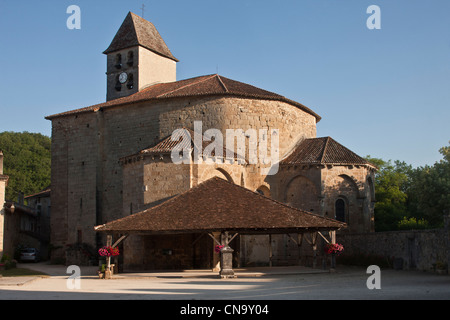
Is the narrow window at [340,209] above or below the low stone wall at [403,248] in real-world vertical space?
above

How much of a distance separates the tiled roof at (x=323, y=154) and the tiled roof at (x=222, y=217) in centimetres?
750

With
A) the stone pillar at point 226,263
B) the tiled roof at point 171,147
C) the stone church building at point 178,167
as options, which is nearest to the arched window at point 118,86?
Answer: the stone church building at point 178,167

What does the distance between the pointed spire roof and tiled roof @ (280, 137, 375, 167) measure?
1560 centimetres

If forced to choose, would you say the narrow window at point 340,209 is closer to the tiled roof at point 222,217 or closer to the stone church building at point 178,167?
the stone church building at point 178,167

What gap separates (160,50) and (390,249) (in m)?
24.8

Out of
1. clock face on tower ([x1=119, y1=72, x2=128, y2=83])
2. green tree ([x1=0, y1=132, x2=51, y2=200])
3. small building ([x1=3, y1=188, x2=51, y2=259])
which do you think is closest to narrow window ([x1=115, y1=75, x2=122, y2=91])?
clock face on tower ([x1=119, y1=72, x2=128, y2=83])

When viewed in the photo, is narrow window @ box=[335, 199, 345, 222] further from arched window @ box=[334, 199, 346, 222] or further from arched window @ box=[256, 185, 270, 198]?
arched window @ box=[256, 185, 270, 198]

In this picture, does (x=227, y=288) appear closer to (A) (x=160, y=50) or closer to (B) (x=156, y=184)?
(B) (x=156, y=184)

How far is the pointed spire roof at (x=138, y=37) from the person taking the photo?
1661 inches

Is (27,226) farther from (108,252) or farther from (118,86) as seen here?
(108,252)

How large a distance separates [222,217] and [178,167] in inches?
224

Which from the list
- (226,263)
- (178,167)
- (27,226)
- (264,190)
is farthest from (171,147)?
(27,226)

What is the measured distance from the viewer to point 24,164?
214ft

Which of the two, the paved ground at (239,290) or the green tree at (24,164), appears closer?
the paved ground at (239,290)
